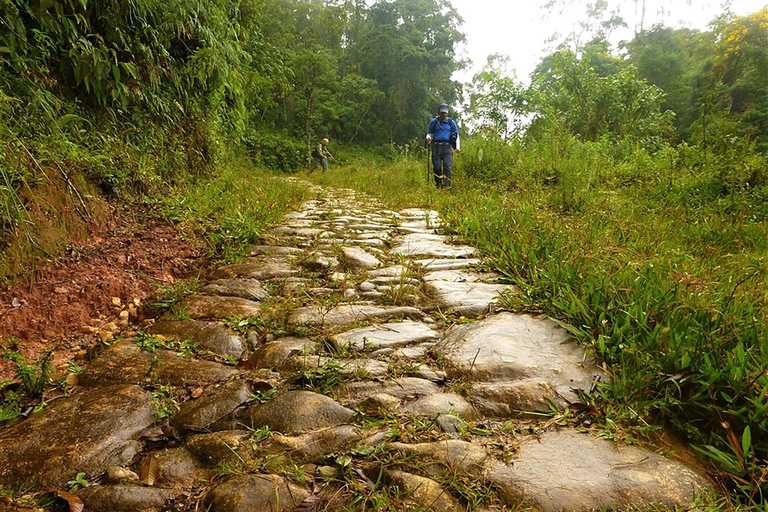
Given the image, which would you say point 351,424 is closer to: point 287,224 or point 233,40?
point 287,224

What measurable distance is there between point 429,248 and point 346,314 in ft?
4.74

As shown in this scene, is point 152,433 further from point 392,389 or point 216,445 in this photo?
point 392,389

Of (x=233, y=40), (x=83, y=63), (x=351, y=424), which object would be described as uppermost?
(x=233, y=40)

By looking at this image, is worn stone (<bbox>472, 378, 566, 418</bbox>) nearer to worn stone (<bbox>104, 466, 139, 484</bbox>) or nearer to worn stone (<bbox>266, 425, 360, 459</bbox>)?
worn stone (<bbox>266, 425, 360, 459</bbox>)

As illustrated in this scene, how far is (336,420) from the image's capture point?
1.32m

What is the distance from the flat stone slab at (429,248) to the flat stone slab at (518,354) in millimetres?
1228

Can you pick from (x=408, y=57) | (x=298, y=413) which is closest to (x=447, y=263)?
(x=298, y=413)

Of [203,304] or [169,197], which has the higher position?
[169,197]

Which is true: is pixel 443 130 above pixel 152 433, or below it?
above

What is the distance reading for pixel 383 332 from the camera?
1929 mm

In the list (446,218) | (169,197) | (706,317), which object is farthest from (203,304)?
(446,218)

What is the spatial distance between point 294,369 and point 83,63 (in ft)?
9.17

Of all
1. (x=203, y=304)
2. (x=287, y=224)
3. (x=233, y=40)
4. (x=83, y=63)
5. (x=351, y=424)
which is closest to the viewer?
(x=351, y=424)

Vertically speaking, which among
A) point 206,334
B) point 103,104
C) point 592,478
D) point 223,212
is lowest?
point 592,478
